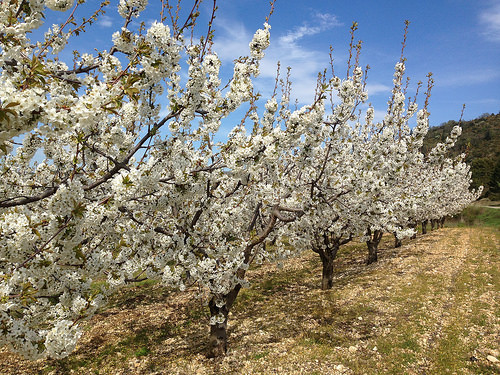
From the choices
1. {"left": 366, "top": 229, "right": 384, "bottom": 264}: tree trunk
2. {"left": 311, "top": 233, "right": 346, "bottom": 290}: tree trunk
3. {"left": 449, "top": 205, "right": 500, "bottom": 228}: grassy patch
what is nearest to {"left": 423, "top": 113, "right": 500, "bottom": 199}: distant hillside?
{"left": 449, "top": 205, "right": 500, "bottom": 228}: grassy patch

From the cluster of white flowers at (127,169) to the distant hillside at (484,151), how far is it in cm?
3628

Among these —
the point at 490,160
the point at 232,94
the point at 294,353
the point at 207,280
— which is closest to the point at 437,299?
the point at 294,353

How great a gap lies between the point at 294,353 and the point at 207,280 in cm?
387

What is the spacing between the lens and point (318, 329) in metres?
10.2

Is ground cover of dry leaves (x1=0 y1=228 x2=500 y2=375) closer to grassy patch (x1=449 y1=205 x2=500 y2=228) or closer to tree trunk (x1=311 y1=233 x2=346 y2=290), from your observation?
tree trunk (x1=311 y1=233 x2=346 y2=290)

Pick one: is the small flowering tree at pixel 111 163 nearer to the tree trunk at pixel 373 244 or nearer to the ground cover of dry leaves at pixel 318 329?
the ground cover of dry leaves at pixel 318 329

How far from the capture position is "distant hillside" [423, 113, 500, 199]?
2579 inches

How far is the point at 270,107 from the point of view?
7.00 metres

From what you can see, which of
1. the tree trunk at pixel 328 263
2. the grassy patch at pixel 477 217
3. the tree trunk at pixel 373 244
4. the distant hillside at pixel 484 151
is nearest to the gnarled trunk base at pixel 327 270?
the tree trunk at pixel 328 263

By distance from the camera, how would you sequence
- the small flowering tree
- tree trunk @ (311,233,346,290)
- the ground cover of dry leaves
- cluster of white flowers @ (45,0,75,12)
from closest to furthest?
the small flowering tree, cluster of white flowers @ (45,0,75,12), the ground cover of dry leaves, tree trunk @ (311,233,346,290)

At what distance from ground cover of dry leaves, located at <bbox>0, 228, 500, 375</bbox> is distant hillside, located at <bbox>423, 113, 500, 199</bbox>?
94.4ft

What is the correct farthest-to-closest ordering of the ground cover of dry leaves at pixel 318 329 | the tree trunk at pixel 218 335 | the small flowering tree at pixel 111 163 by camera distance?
the tree trunk at pixel 218 335, the ground cover of dry leaves at pixel 318 329, the small flowering tree at pixel 111 163

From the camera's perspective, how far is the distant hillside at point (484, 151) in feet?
215

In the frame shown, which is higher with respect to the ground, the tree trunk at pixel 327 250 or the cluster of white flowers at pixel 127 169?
the cluster of white flowers at pixel 127 169
